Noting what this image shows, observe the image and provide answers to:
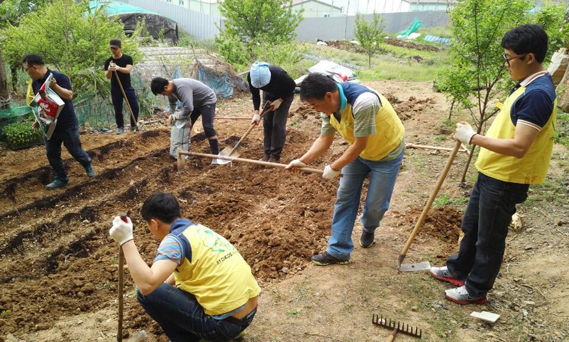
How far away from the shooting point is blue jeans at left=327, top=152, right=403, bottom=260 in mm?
3377

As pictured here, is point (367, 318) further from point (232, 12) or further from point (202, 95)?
point (232, 12)

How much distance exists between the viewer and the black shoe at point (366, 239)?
12.7ft

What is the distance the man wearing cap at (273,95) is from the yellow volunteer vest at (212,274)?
350cm

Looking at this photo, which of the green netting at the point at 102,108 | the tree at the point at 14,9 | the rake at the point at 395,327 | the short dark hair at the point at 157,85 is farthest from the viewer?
the tree at the point at 14,9

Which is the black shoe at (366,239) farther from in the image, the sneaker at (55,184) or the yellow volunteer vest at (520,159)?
the sneaker at (55,184)

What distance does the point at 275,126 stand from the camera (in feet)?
19.8

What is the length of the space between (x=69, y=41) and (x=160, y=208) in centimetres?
671

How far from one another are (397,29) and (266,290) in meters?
33.3

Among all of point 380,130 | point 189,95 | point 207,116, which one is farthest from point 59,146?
point 380,130

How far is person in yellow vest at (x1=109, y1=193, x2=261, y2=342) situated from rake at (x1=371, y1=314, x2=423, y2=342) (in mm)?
992

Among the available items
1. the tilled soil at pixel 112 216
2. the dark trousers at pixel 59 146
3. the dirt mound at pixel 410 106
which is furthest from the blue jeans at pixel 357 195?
the dirt mound at pixel 410 106

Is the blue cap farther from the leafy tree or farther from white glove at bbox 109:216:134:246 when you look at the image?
the leafy tree

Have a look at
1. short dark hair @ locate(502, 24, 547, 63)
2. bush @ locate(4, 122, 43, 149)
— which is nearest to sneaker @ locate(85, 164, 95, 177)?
bush @ locate(4, 122, 43, 149)

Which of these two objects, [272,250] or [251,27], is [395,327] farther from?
[251,27]
